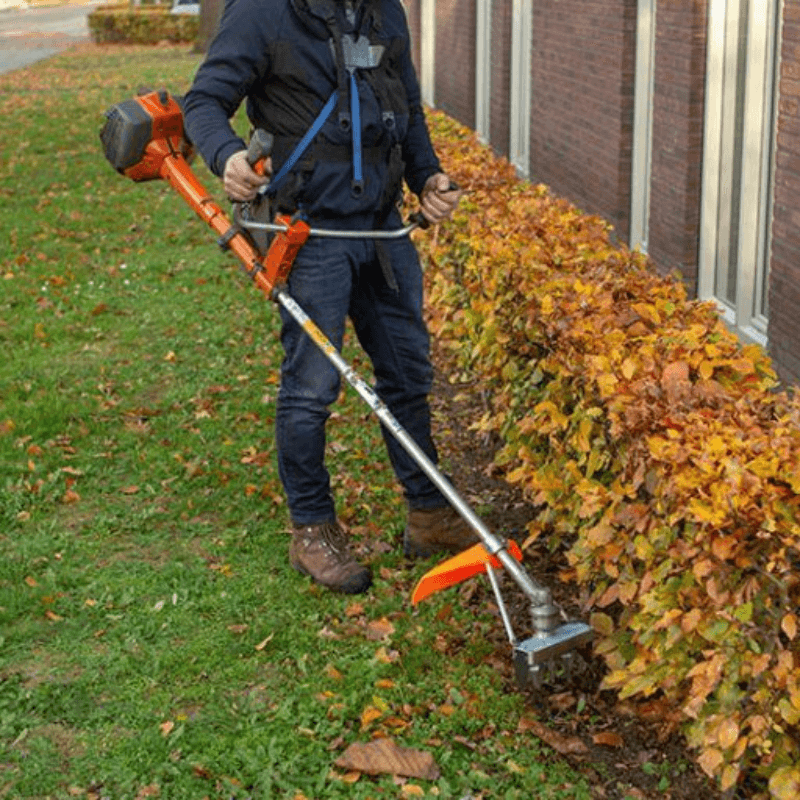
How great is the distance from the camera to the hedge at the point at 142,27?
42.2 metres

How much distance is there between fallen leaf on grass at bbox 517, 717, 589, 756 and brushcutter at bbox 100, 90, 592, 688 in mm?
167

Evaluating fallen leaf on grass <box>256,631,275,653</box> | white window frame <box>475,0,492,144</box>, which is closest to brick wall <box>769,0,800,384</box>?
fallen leaf on grass <box>256,631,275,653</box>

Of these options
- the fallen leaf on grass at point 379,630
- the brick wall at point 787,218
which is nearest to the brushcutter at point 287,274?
the fallen leaf on grass at point 379,630

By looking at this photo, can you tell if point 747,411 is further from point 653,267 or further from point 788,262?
point 653,267

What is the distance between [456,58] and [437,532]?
10933 millimetres

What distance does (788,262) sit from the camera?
20.1 feet

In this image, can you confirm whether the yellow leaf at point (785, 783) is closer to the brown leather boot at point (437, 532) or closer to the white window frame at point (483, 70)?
the brown leather boot at point (437, 532)

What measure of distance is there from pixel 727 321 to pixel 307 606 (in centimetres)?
284

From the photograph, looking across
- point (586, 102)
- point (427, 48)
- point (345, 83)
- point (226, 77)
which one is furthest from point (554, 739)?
point (427, 48)

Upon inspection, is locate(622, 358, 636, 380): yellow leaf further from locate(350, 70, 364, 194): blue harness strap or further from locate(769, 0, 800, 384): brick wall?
locate(769, 0, 800, 384): brick wall

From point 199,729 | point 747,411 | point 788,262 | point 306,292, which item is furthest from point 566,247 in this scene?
point 199,729

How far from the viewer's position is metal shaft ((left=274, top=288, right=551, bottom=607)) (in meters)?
4.27

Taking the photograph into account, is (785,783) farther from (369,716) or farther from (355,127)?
(355,127)

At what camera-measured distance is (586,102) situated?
31.3 ft
